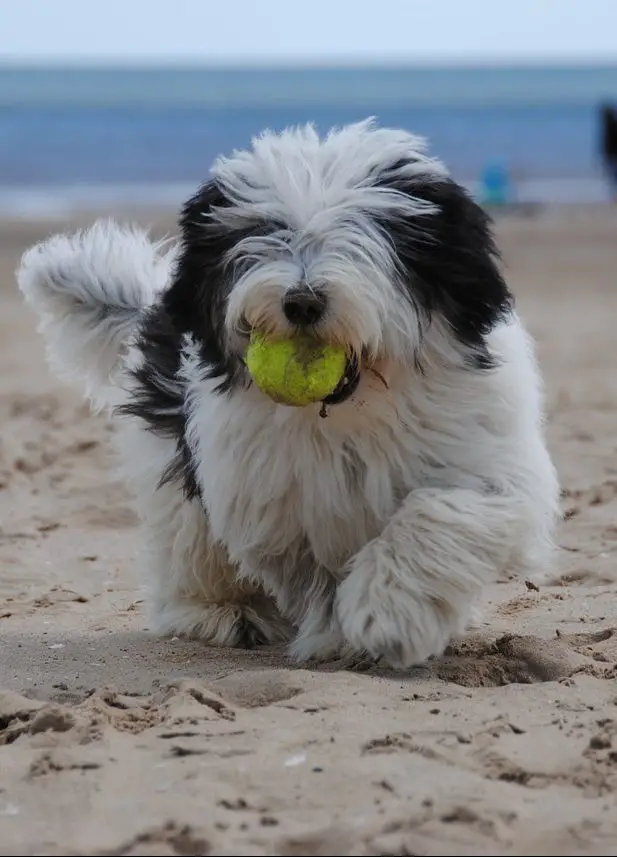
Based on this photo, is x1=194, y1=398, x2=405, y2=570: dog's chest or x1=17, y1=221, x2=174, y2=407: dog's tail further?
x1=17, y1=221, x2=174, y2=407: dog's tail

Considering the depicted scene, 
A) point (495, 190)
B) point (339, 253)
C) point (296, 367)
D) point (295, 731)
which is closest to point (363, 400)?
point (296, 367)

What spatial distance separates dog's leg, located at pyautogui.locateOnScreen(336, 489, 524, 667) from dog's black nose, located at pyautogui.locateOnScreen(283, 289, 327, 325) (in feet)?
2.02

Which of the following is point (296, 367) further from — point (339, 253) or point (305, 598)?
point (305, 598)

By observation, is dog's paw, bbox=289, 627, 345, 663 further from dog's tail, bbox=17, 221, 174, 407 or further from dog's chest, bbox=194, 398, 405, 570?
dog's tail, bbox=17, 221, 174, 407

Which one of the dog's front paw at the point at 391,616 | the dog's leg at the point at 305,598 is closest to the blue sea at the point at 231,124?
the dog's leg at the point at 305,598

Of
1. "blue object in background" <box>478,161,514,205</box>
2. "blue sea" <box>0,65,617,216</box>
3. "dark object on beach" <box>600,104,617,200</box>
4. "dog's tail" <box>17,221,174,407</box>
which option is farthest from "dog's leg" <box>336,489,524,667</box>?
"dark object on beach" <box>600,104,617,200</box>

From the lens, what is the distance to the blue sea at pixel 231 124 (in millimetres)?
24625

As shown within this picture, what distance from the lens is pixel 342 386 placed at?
356 centimetres

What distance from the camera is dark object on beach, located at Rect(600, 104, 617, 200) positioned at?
2129cm

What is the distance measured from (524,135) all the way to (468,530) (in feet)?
123

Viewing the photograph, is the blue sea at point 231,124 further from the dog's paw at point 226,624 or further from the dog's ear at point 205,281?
the dog's paw at point 226,624

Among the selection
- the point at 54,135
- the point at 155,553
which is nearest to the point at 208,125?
the point at 54,135

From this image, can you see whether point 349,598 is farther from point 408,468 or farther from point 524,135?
point 524,135

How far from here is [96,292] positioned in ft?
16.1
